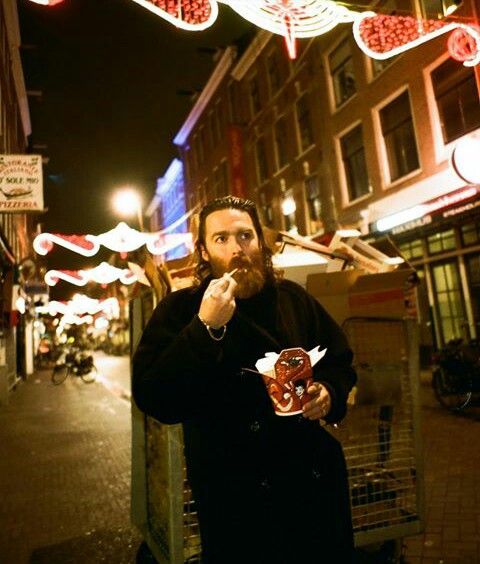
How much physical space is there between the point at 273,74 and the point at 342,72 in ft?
19.5

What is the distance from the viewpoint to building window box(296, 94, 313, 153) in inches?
739

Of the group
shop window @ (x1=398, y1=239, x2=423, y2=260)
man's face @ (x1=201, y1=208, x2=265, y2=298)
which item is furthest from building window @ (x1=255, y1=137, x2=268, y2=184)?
man's face @ (x1=201, y1=208, x2=265, y2=298)

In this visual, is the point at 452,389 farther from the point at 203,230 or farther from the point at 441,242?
the point at 203,230

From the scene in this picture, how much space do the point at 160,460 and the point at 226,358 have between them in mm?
1391

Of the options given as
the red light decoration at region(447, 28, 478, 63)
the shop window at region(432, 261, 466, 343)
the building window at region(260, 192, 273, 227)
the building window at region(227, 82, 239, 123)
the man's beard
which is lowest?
the man's beard

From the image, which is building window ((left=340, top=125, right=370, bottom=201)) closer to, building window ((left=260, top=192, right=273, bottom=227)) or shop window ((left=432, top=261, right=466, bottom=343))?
shop window ((left=432, top=261, right=466, bottom=343))

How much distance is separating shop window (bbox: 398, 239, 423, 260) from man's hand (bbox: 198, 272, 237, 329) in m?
13.3

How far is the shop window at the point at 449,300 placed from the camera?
41.4 ft

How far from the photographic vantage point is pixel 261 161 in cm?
2342

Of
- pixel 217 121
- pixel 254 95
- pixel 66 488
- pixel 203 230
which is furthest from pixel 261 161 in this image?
pixel 203 230

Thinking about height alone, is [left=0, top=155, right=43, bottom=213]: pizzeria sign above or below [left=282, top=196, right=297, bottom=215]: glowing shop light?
below

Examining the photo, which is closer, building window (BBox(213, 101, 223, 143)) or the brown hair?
the brown hair

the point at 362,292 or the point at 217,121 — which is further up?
the point at 217,121

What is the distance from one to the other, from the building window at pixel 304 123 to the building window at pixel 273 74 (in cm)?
239
